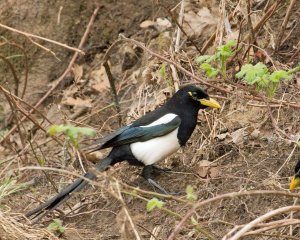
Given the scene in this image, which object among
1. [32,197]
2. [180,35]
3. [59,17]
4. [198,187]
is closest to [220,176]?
[198,187]

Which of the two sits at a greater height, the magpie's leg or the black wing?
the black wing

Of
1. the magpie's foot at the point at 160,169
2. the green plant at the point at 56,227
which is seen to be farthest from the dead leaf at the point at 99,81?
the green plant at the point at 56,227

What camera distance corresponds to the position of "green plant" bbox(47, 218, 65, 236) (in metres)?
5.31

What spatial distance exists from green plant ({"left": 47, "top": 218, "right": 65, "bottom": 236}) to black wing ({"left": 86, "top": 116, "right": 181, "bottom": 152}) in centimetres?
78

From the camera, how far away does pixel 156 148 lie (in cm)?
596

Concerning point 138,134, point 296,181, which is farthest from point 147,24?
point 296,181

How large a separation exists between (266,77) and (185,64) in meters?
1.81

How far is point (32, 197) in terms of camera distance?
6.12 m

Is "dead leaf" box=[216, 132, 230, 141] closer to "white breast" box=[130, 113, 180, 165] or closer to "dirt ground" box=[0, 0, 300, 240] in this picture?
"dirt ground" box=[0, 0, 300, 240]

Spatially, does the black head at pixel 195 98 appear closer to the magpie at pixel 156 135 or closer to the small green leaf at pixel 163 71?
the magpie at pixel 156 135

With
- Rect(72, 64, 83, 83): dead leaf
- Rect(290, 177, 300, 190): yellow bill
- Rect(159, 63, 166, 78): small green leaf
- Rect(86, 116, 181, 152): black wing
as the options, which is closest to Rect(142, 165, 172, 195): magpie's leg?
Rect(86, 116, 181, 152): black wing

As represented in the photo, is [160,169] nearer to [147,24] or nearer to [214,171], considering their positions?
[214,171]

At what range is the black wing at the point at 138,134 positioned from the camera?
19.5ft

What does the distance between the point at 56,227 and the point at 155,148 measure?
101cm
